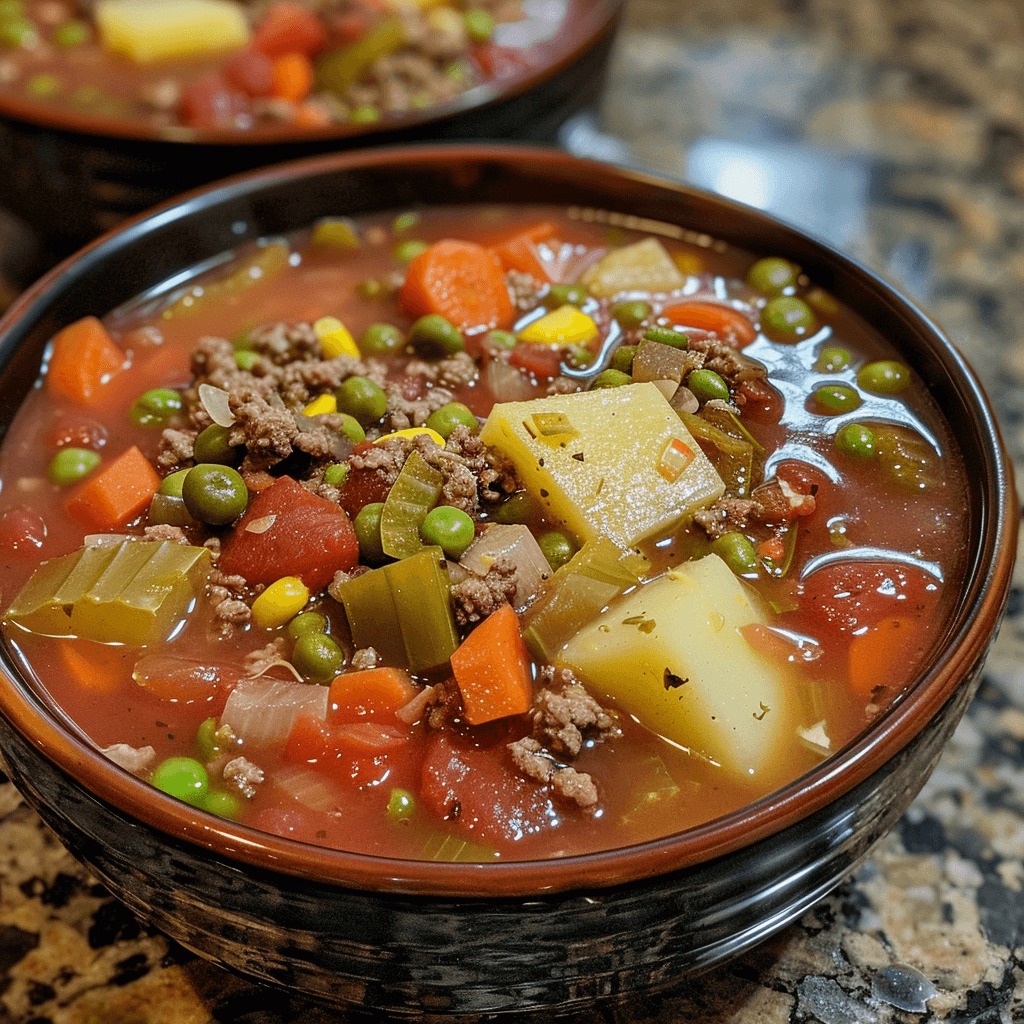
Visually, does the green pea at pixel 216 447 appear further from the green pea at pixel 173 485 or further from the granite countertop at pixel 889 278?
the granite countertop at pixel 889 278

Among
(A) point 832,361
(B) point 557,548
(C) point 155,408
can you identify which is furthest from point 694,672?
(C) point 155,408

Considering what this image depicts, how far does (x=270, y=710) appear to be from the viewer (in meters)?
2.27

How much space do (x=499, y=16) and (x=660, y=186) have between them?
1.85 metres

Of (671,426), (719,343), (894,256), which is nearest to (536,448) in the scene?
Answer: (671,426)

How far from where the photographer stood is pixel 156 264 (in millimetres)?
3277

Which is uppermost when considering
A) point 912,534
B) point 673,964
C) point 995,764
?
point 912,534

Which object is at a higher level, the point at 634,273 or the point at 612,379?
the point at 612,379

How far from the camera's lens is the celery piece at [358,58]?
14.2 ft

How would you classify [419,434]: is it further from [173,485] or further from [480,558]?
[173,485]

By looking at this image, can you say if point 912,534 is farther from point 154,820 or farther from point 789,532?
point 154,820

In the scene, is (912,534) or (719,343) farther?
Result: (719,343)

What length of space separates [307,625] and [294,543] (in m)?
0.18

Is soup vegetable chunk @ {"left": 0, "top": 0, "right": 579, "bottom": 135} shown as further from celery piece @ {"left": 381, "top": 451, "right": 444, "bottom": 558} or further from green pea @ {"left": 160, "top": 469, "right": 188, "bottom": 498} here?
celery piece @ {"left": 381, "top": 451, "right": 444, "bottom": 558}

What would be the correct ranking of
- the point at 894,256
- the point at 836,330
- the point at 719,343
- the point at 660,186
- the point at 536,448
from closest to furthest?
the point at 536,448, the point at 719,343, the point at 836,330, the point at 660,186, the point at 894,256
